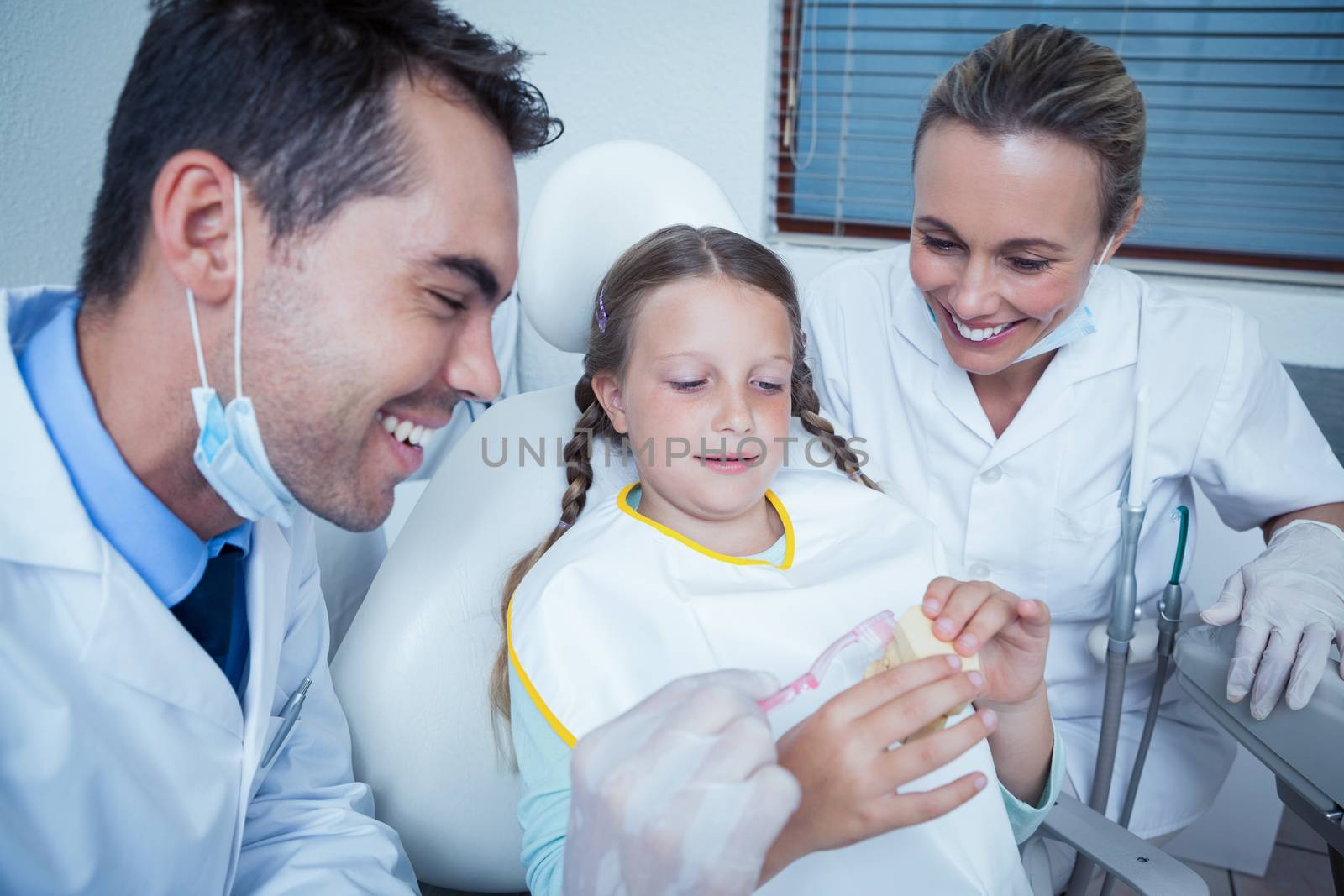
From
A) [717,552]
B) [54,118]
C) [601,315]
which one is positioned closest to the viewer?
[717,552]

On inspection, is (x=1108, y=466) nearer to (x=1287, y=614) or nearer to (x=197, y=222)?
(x=1287, y=614)

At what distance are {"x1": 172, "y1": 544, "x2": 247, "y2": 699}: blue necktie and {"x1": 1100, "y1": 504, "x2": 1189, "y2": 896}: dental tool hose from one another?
1.38 meters

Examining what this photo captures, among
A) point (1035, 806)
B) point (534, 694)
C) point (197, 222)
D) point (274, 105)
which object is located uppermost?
point (274, 105)

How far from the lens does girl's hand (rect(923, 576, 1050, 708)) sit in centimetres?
101

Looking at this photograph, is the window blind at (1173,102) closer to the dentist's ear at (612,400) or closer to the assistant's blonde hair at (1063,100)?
the assistant's blonde hair at (1063,100)

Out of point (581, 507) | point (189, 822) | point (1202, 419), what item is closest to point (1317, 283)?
point (1202, 419)

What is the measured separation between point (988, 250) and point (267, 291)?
1.00m

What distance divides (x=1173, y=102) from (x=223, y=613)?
8.01 ft

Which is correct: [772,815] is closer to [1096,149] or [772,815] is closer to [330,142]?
[330,142]

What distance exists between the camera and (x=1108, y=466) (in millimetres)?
1545

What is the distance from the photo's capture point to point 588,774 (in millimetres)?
753

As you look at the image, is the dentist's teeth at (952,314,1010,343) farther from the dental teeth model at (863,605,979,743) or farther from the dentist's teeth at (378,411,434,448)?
the dentist's teeth at (378,411,434,448)

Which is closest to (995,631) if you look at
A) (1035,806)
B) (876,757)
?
(876,757)

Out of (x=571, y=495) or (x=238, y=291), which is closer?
(x=238, y=291)
